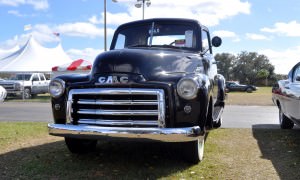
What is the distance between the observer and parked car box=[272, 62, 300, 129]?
21.2ft

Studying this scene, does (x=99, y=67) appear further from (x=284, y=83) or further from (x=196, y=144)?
(x=284, y=83)

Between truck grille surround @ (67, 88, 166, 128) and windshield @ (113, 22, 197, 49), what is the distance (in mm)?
1755

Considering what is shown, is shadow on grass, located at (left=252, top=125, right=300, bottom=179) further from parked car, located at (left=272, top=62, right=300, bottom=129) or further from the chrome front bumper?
the chrome front bumper

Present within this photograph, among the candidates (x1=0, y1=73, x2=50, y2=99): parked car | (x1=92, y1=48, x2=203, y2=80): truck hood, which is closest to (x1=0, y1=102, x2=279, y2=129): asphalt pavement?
(x1=92, y1=48, x2=203, y2=80): truck hood

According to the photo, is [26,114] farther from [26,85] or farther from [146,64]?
[26,85]

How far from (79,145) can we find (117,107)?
1.55m

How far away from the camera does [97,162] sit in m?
5.50

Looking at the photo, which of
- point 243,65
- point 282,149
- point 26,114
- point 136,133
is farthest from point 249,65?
point 136,133

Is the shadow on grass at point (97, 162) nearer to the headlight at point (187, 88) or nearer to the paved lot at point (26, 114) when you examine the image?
the headlight at point (187, 88)

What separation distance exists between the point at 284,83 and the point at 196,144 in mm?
3683

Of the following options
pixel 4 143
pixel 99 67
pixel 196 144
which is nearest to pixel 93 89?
pixel 99 67

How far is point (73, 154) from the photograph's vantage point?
596 centimetres

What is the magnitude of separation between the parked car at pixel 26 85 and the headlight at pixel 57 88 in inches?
762

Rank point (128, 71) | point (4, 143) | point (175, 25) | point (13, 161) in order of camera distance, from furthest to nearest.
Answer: point (4, 143)
point (175, 25)
point (13, 161)
point (128, 71)
